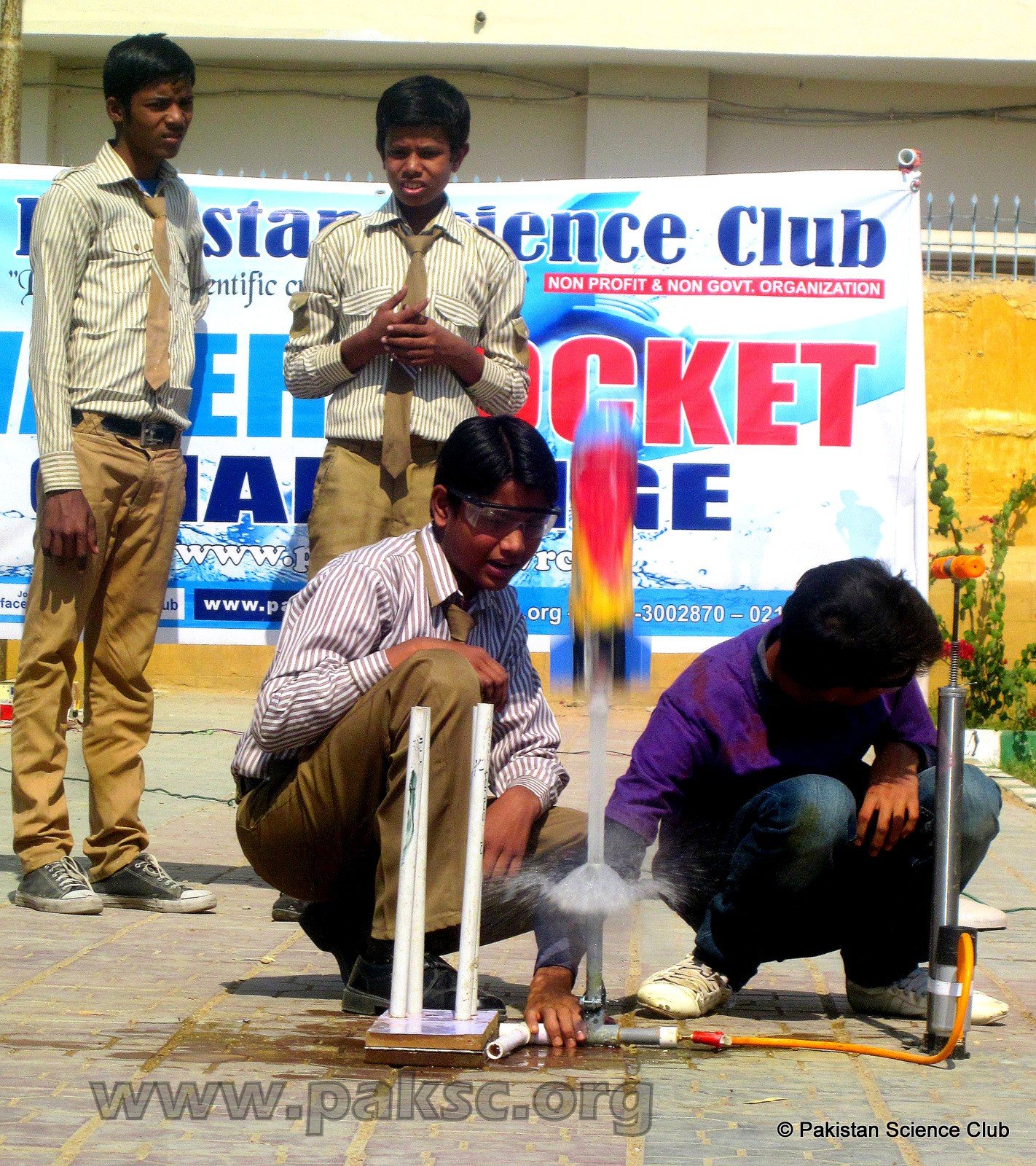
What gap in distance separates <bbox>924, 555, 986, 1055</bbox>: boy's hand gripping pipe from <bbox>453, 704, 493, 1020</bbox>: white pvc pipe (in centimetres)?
84

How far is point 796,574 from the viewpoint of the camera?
5633 millimetres

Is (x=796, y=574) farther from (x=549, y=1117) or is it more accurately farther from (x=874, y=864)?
(x=549, y=1117)

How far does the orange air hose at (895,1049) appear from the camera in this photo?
2.77 m

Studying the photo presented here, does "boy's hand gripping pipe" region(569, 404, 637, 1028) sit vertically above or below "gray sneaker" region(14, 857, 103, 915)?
above

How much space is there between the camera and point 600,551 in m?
2.69

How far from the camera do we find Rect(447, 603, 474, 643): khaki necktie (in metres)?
3.11

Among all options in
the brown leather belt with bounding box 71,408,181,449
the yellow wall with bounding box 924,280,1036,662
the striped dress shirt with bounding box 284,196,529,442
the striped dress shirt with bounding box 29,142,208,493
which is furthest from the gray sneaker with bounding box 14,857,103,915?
the yellow wall with bounding box 924,280,1036,662

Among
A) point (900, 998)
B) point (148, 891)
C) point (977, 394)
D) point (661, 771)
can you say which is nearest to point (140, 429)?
point (148, 891)

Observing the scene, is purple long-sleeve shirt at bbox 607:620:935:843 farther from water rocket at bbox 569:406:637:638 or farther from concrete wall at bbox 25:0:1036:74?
concrete wall at bbox 25:0:1036:74

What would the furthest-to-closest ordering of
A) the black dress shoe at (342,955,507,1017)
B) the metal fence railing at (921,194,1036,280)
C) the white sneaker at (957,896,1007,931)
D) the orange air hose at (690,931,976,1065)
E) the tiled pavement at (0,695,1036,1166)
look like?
the metal fence railing at (921,194,1036,280) < the white sneaker at (957,896,1007,931) < the black dress shoe at (342,955,507,1017) < the orange air hose at (690,931,976,1065) < the tiled pavement at (0,695,1036,1166)

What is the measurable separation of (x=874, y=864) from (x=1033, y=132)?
10597mm

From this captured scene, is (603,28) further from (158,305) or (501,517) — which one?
(501,517)

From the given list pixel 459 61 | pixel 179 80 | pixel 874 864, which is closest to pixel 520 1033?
pixel 874 864

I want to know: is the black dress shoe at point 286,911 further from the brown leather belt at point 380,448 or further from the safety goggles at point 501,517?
the safety goggles at point 501,517
